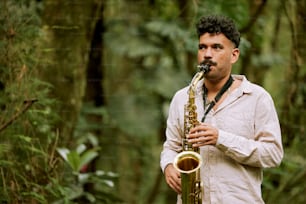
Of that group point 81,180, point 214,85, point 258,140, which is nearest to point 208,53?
point 214,85

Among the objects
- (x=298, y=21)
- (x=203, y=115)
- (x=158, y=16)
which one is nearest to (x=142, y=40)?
(x=158, y=16)

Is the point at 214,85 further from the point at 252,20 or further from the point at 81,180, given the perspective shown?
the point at 252,20

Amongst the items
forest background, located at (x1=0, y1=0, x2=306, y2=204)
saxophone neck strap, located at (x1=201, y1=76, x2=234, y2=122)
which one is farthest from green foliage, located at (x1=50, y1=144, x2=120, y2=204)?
saxophone neck strap, located at (x1=201, y1=76, x2=234, y2=122)

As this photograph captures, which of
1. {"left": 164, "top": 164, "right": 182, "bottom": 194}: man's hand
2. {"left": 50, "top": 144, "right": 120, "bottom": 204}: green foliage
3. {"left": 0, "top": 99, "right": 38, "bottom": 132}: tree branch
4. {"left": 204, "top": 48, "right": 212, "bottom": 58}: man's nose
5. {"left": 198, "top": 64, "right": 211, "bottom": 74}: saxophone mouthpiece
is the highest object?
{"left": 204, "top": 48, "right": 212, "bottom": 58}: man's nose

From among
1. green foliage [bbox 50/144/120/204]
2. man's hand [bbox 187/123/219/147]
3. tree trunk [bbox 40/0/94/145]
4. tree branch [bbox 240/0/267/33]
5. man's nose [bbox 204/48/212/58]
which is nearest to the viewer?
man's hand [bbox 187/123/219/147]

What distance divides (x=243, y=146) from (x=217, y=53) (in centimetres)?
49

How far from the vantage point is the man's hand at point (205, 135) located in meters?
3.01

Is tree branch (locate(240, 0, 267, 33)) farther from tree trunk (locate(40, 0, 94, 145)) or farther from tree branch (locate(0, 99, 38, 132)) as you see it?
tree branch (locate(0, 99, 38, 132))

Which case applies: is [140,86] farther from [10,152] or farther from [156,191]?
[10,152]

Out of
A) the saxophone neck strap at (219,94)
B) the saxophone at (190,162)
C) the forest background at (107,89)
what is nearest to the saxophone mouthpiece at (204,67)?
the saxophone at (190,162)

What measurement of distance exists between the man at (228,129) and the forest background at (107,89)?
1.40 metres

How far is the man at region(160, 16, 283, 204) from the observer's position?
305 centimetres

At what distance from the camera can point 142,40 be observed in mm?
6859

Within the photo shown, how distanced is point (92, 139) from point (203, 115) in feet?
10.0
